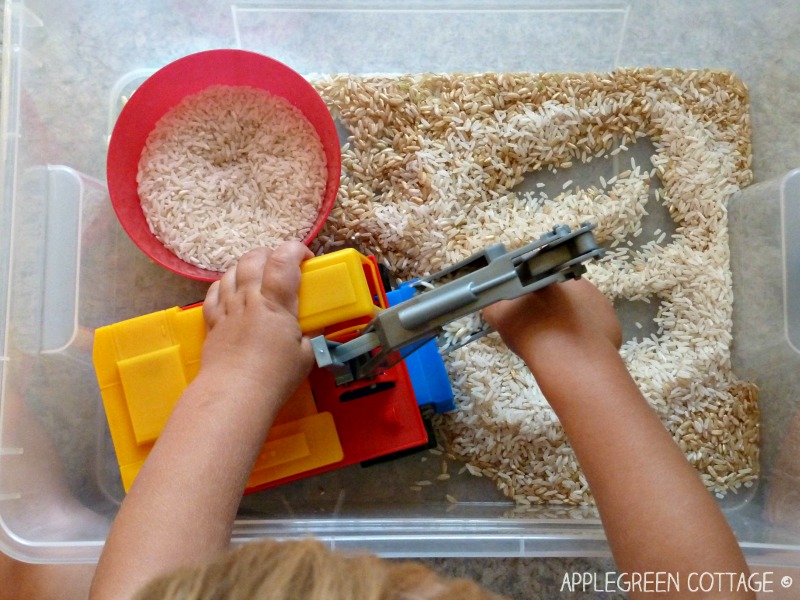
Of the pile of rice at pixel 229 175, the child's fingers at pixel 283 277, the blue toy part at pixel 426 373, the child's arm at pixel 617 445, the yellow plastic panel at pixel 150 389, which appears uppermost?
the pile of rice at pixel 229 175

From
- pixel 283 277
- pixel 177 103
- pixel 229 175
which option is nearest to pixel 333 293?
pixel 283 277

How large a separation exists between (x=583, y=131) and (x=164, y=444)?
0.76 meters

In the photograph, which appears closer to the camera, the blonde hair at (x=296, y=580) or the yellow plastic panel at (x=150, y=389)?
the blonde hair at (x=296, y=580)

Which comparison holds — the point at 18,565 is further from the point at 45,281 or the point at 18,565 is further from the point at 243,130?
the point at 243,130

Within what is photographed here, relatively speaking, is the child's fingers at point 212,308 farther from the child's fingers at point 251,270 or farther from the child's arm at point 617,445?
the child's arm at point 617,445

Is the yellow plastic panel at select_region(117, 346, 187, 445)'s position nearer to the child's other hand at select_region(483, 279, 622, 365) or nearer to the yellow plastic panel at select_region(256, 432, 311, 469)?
the yellow plastic panel at select_region(256, 432, 311, 469)

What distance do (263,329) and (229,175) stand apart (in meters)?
0.32

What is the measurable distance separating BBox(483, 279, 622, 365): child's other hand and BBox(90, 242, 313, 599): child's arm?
245mm

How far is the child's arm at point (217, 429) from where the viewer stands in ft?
2.10

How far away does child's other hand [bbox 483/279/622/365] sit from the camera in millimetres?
737

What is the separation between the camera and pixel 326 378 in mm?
880

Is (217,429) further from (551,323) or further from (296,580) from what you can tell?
(551,323)

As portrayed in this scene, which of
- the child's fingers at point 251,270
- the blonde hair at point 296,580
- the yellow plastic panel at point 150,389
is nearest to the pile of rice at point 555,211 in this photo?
the child's fingers at point 251,270

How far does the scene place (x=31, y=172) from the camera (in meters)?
0.92
